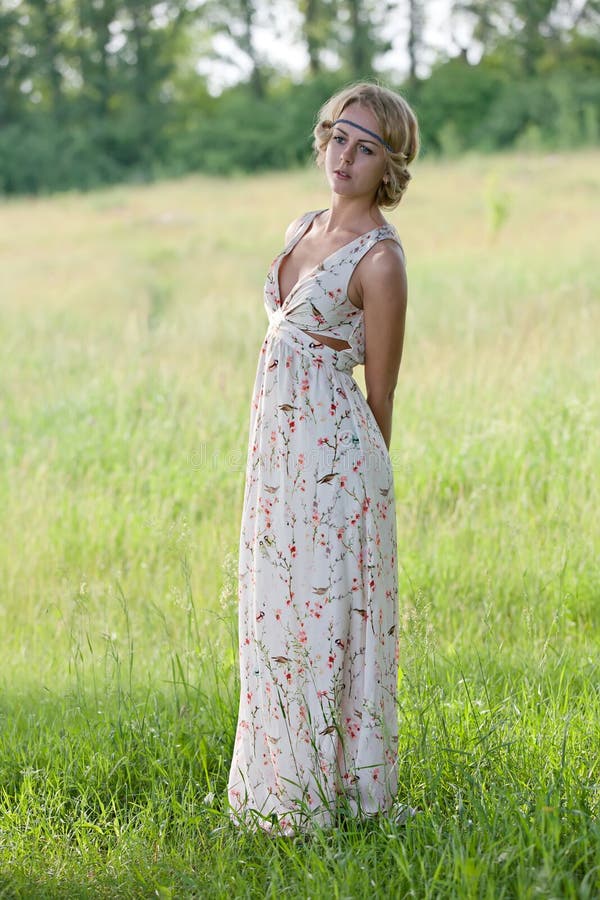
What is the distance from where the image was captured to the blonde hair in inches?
111

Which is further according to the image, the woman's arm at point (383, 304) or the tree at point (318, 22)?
the tree at point (318, 22)

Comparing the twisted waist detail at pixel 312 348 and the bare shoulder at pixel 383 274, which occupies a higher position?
the bare shoulder at pixel 383 274

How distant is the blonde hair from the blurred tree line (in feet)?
100

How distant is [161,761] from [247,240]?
14.2 meters

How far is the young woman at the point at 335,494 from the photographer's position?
282 cm

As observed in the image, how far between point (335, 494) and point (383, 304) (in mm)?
526

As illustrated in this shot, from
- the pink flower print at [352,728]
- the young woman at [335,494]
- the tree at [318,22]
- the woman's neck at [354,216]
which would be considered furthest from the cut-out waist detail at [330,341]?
the tree at [318,22]

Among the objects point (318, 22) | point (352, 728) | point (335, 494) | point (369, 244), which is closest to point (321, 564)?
point (335, 494)

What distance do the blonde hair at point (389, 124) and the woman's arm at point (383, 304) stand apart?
0.68 feet

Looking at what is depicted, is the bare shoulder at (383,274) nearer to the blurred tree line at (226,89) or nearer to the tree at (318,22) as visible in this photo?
the blurred tree line at (226,89)

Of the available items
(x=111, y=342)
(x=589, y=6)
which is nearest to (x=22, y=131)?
(x=589, y=6)

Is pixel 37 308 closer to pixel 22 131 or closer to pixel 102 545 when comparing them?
pixel 102 545

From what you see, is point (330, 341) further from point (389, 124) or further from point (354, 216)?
point (389, 124)

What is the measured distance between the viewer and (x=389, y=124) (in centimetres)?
280
